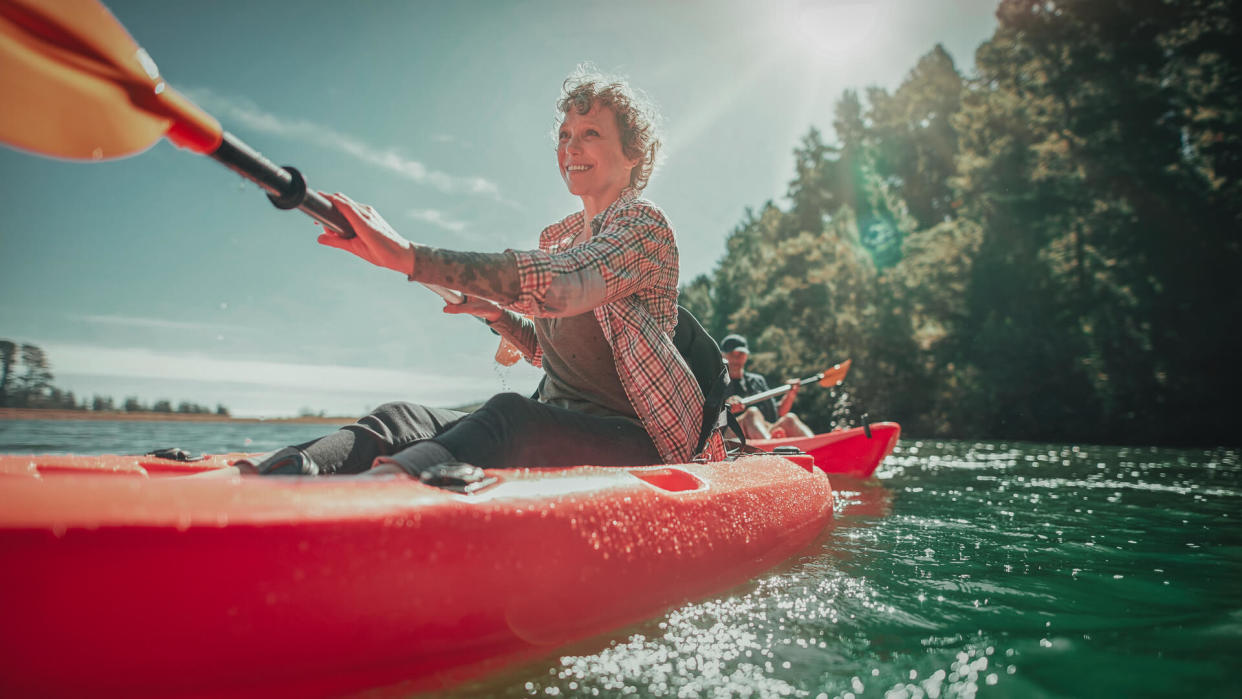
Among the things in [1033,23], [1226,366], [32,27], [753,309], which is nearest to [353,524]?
[32,27]

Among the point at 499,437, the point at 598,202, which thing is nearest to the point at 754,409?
the point at 598,202

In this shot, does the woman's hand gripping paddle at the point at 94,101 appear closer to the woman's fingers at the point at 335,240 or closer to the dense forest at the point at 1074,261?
the woman's fingers at the point at 335,240

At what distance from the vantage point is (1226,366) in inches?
585

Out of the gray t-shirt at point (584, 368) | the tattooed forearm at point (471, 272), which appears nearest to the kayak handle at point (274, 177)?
the tattooed forearm at point (471, 272)

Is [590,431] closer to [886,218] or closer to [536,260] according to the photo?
[536,260]

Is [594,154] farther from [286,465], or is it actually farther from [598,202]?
[286,465]

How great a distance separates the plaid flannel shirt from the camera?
1.72 m

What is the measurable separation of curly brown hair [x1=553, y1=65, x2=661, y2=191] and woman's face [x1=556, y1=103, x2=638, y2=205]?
0.03 metres

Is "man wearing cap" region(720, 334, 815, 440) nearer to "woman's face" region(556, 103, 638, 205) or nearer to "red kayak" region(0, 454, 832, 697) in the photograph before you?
"woman's face" region(556, 103, 638, 205)

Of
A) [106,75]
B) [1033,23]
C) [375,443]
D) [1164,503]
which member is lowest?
[1164,503]

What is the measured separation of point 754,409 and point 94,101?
6444mm

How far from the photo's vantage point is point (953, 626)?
1778mm

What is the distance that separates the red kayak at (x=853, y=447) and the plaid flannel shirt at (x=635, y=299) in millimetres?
3827

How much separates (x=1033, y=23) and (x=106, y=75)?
23599 mm
